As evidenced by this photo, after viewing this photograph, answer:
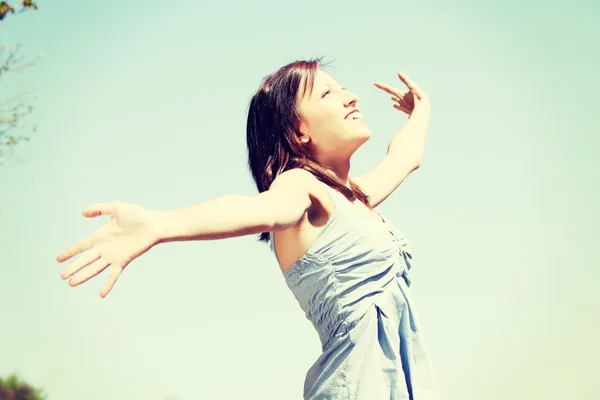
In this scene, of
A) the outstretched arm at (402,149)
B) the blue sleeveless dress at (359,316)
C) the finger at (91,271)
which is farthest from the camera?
the outstretched arm at (402,149)

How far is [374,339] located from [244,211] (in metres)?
0.70

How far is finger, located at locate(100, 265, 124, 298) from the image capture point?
1.74m

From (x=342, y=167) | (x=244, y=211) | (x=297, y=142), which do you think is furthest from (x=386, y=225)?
(x=244, y=211)

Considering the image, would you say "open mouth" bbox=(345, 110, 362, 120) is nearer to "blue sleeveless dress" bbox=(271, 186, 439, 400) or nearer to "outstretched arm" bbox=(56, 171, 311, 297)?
"blue sleeveless dress" bbox=(271, 186, 439, 400)

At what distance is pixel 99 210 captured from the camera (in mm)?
1810

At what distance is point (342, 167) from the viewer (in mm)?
2793

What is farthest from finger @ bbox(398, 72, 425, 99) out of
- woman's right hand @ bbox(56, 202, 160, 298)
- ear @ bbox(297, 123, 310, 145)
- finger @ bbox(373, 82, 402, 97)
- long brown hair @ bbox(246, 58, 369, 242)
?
woman's right hand @ bbox(56, 202, 160, 298)

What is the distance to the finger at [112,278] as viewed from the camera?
1.74 meters

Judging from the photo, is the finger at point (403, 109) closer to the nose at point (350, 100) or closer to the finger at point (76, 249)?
the nose at point (350, 100)

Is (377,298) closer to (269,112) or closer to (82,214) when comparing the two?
(269,112)

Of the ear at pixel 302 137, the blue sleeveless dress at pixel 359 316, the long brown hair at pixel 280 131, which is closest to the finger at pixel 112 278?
the blue sleeveless dress at pixel 359 316

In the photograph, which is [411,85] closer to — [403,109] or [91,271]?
[403,109]

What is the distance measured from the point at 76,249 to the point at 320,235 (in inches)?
36.4

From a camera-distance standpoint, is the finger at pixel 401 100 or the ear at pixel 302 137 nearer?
the ear at pixel 302 137
